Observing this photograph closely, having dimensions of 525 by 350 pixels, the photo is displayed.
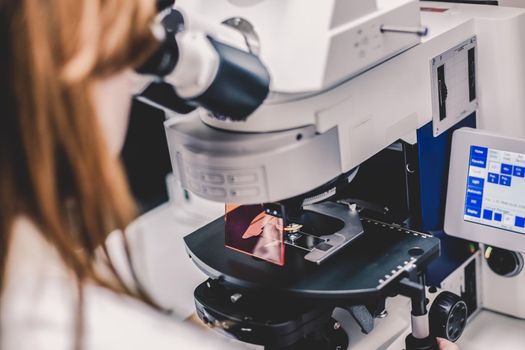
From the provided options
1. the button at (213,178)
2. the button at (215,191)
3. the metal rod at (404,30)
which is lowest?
the button at (215,191)

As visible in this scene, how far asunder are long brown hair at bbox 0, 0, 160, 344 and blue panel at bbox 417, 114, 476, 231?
29.1 inches

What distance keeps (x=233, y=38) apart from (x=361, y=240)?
433 millimetres

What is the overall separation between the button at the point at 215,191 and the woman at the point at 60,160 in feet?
1.14

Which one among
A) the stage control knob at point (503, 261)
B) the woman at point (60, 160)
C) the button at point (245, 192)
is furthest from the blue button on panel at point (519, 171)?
the woman at point (60, 160)

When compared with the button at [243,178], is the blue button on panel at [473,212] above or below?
below

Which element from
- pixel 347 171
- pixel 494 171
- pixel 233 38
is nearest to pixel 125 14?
pixel 233 38

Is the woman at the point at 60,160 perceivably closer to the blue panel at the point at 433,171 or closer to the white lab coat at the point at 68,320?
the white lab coat at the point at 68,320

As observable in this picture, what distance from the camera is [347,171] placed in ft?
3.56

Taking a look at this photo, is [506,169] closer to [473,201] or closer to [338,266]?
[473,201]

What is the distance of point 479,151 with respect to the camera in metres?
1.28

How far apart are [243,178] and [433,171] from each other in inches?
18.5

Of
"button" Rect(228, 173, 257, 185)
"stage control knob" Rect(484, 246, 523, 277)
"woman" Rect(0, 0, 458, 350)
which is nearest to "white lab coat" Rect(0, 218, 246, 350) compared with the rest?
"woman" Rect(0, 0, 458, 350)

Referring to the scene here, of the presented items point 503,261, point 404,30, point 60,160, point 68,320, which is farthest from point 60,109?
point 503,261

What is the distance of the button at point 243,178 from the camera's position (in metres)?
0.98
